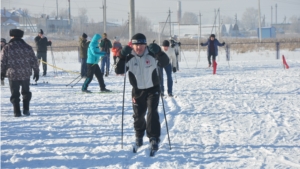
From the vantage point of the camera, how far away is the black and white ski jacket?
6.73 m

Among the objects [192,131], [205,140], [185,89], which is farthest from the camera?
[185,89]

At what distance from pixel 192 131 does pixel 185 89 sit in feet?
21.8

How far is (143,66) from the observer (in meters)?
6.73

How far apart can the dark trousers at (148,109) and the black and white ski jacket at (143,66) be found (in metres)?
0.12

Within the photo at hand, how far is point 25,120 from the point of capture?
9328mm

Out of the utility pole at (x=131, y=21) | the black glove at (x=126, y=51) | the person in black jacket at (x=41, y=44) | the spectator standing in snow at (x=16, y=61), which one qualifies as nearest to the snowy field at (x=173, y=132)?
the spectator standing in snow at (x=16, y=61)

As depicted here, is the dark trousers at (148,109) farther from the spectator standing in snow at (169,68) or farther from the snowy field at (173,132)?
the spectator standing in snow at (169,68)

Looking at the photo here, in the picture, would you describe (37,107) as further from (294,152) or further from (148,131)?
(294,152)

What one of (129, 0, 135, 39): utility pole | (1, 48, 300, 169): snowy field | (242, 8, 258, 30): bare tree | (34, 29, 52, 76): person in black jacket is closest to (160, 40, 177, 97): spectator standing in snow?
(1, 48, 300, 169): snowy field

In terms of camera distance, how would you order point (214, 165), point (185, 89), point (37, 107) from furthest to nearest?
1. point (185, 89)
2. point (37, 107)
3. point (214, 165)

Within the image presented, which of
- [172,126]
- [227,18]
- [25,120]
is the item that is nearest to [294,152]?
[172,126]

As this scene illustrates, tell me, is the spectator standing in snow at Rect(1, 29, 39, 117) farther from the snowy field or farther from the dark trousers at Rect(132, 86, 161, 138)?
the dark trousers at Rect(132, 86, 161, 138)

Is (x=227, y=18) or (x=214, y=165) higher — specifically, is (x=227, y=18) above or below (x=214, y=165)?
above

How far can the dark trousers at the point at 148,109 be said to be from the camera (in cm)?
671
